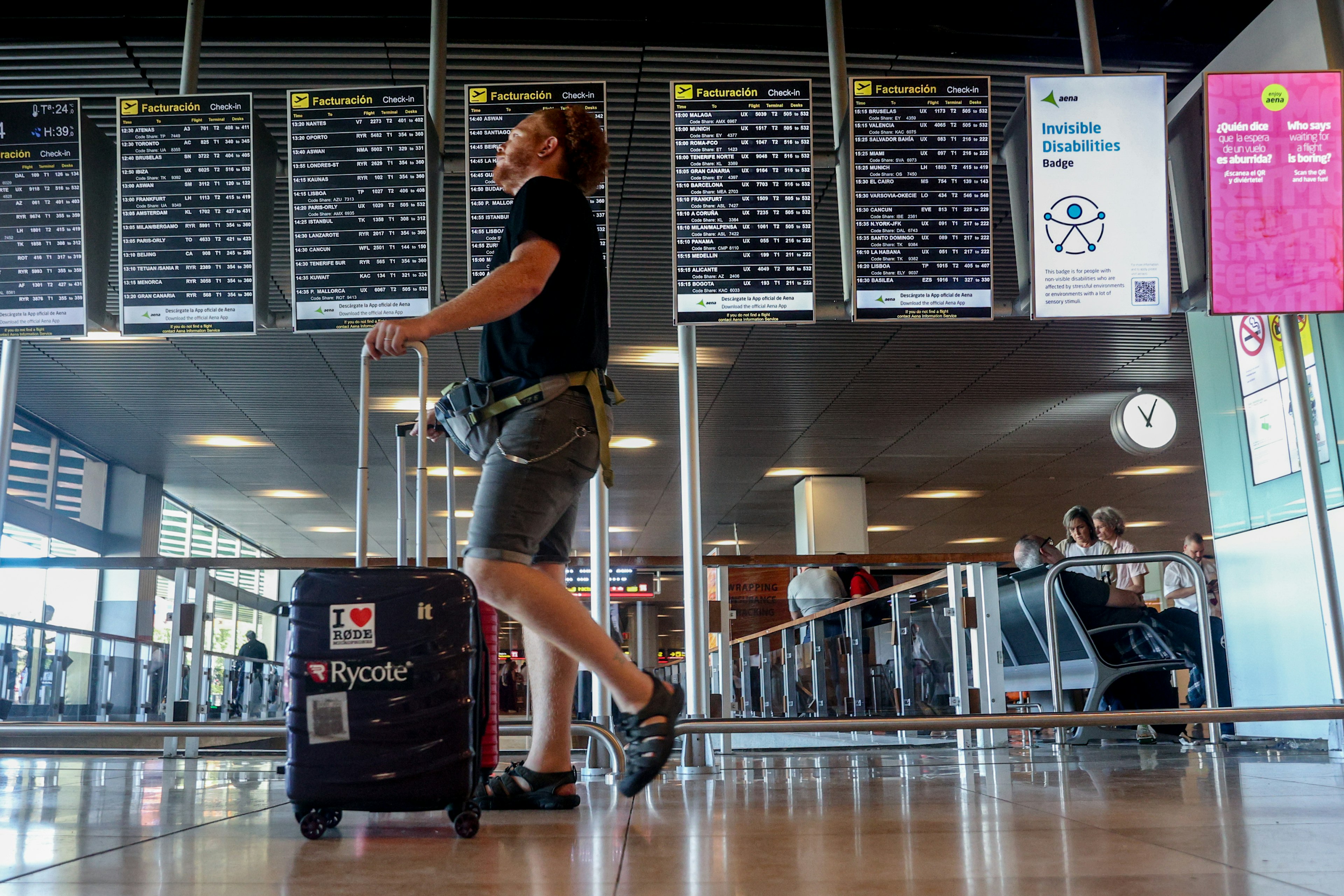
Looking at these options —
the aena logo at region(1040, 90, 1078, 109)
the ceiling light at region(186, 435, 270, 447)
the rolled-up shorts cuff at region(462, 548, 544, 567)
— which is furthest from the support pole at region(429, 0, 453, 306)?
the ceiling light at region(186, 435, 270, 447)

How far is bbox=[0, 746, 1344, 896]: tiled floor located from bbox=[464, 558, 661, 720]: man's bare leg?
0.29m

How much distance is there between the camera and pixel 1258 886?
1.49 metres

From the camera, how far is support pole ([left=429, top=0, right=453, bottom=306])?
4.38 m

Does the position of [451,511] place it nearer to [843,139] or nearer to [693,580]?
[693,580]

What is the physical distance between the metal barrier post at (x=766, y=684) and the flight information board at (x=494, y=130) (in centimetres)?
346

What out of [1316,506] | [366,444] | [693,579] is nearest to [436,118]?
[693,579]

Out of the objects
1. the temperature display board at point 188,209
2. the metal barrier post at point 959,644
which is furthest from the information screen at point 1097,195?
the temperature display board at point 188,209

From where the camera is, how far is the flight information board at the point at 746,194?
4422mm

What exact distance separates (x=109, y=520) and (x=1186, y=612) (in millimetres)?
13035

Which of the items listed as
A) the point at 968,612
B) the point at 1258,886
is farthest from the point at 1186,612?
the point at 1258,886

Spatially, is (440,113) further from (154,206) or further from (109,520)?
(109,520)

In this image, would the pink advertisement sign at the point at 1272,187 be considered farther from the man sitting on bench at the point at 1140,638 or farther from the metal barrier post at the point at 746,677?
the metal barrier post at the point at 746,677

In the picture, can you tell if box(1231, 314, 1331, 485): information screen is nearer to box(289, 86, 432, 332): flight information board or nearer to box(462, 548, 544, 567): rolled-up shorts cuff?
box(289, 86, 432, 332): flight information board

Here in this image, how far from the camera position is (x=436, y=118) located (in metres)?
4.39
